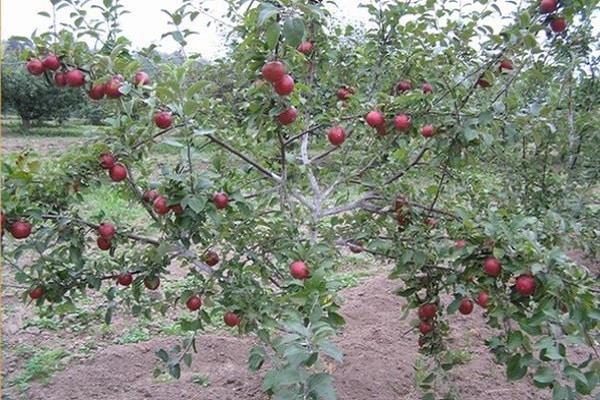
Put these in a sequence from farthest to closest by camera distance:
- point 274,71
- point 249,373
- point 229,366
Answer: point 229,366 < point 249,373 < point 274,71

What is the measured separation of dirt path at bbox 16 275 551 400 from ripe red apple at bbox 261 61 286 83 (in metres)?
1.63

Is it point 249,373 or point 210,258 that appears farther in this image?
point 249,373

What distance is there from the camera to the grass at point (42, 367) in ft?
9.23

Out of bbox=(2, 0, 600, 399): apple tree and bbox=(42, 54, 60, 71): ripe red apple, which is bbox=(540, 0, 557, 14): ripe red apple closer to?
bbox=(2, 0, 600, 399): apple tree

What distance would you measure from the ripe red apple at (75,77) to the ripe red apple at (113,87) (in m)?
0.08

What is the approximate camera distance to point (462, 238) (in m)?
1.75

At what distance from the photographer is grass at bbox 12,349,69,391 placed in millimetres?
2814

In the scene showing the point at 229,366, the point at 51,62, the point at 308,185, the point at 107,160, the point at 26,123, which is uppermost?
the point at 51,62

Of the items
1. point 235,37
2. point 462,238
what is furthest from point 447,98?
point 235,37

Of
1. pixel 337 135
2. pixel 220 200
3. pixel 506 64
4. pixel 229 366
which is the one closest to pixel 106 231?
pixel 220 200

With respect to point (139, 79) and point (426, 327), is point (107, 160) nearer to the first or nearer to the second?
point (139, 79)

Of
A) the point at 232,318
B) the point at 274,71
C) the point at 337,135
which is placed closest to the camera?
the point at 274,71

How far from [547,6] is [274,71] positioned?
794 millimetres

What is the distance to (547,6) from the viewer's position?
1.64 m
